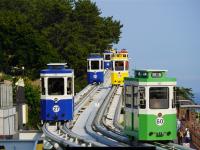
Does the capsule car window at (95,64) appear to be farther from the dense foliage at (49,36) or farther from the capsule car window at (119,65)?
the dense foliage at (49,36)

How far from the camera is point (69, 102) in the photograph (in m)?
36.9

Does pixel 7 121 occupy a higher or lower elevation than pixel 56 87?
lower

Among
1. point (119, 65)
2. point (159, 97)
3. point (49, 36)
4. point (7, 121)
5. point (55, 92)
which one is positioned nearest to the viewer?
point (159, 97)

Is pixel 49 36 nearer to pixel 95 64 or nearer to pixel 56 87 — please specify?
pixel 95 64

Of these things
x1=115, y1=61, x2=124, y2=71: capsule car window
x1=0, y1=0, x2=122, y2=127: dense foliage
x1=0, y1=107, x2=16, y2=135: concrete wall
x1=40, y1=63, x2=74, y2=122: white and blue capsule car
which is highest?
x1=0, y1=0, x2=122, y2=127: dense foliage

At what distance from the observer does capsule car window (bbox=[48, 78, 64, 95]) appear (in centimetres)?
3669

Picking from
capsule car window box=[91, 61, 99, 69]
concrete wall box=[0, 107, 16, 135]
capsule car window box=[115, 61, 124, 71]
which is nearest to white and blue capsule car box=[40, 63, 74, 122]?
concrete wall box=[0, 107, 16, 135]

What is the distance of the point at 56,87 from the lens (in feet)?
121

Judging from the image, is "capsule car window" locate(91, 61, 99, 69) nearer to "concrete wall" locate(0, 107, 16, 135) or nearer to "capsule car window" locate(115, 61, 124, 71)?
"capsule car window" locate(115, 61, 124, 71)

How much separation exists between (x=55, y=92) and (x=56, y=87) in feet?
0.74

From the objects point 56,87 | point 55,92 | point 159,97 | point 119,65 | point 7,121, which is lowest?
point 7,121

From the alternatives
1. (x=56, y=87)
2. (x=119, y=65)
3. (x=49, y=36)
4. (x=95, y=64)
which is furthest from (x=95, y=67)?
(x=49, y=36)

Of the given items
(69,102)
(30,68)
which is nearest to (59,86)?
(69,102)

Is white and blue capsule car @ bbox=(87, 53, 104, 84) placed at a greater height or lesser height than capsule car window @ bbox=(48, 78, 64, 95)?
greater
